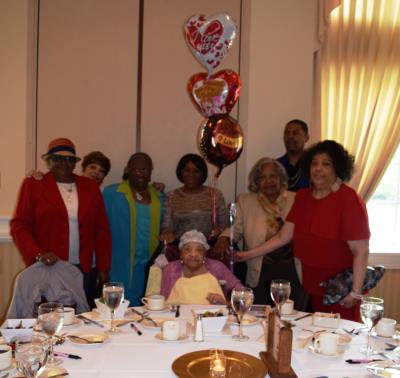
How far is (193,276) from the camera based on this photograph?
8.52 feet

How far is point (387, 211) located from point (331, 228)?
1.99m

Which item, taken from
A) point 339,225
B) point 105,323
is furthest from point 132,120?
point 105,323

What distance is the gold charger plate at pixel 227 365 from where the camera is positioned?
52.9 inches

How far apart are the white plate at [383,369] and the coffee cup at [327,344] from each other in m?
0.12

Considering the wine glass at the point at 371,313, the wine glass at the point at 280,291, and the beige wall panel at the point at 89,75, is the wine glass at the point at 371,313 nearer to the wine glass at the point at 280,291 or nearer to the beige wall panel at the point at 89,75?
the wine glass at the point at 280,291

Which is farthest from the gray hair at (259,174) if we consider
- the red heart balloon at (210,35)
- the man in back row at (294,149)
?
the red heart balloon at (210,35)

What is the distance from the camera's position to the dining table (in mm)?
1382

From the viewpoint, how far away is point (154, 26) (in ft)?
12.6

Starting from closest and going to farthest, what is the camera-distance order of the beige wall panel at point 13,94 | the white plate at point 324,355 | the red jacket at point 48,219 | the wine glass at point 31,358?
the wine glass at point 31,358
the white plate at point 324,355
the red jacket at point 48,219
the beige wall panel at point 13,94

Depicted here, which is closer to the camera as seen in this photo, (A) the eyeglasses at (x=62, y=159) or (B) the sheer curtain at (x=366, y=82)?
(A) the eyeglasses at (x=62, y=159)

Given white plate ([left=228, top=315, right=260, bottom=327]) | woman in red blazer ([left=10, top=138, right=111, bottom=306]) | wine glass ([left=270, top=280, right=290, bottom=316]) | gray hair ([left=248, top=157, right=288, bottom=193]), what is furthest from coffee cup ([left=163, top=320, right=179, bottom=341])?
gray hair ([left=248, top=157, right=288, bottom=193])

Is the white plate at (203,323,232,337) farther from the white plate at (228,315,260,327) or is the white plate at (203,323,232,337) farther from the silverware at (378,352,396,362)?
the silverware at (378,352,396,362)

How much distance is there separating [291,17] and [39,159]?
2.39 meters

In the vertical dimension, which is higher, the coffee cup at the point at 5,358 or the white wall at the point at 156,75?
the white wall at the point at 156,75
